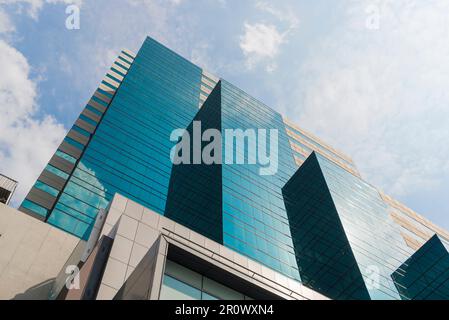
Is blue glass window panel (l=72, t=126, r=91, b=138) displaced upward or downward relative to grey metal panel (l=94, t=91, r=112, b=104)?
downward

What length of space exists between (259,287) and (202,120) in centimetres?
5289

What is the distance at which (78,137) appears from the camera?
159ft

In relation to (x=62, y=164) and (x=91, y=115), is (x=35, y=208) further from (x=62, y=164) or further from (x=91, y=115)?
(x=91, y=115)

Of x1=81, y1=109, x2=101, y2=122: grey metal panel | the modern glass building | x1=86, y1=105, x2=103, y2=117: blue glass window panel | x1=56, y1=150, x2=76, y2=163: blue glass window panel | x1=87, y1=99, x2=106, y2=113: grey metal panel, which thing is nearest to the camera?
the modern glass building

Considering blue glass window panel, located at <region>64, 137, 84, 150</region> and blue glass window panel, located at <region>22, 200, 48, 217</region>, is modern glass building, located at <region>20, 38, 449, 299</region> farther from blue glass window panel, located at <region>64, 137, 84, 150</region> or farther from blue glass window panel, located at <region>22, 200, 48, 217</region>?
blue glass window panel, located at <region>64, 137, 84, 150</region>

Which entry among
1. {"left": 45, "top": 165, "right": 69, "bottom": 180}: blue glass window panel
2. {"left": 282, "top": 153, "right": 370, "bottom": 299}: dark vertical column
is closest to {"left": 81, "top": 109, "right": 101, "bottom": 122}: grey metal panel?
{"left": 45, "top": 165, "right": 69, "bottom": 180}: blue glass window panel

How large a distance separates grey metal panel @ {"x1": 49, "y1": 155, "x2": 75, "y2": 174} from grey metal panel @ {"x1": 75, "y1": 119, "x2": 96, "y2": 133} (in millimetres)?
8510

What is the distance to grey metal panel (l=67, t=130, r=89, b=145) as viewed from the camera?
157 ft

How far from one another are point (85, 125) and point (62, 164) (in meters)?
10.3

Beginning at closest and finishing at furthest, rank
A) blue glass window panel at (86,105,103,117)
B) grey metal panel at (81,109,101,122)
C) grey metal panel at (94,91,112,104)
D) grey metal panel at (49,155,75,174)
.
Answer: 1. grey metal panel at (49,155,75,174)
2. grey metal panel at (81,109,101,122)
3. blue glass window panel at (86,105,103,117)
4. grey metal panel at (94,91,112,104)

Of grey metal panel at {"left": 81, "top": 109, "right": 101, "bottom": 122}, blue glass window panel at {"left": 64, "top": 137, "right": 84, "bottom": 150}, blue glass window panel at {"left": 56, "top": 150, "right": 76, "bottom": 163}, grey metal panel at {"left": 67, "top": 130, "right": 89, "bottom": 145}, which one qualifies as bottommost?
blue glass window panel at {"left": 56, "top": 150, "right": 76, "bottom": 163}

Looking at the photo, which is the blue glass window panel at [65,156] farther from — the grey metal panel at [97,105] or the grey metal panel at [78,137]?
the grey metal panel at [97,105]

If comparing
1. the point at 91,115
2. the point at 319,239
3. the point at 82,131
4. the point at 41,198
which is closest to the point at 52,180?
the point at 41,198
